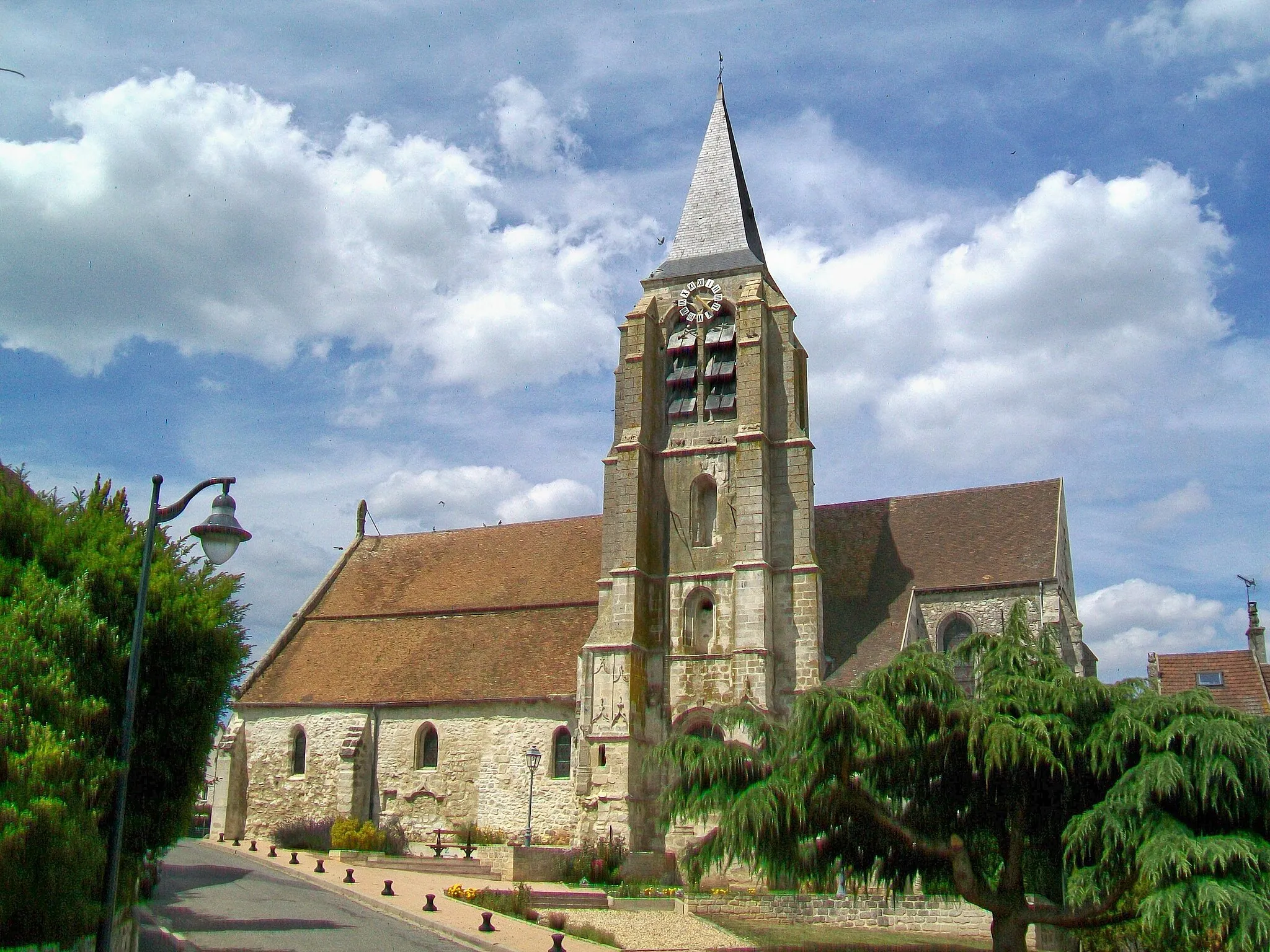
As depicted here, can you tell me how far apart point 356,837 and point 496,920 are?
36.3 feet

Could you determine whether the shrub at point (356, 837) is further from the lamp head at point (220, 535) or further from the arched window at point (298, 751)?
the lamp head at point (220, 535)

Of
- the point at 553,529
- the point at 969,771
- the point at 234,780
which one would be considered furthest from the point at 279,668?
the point at 969,771

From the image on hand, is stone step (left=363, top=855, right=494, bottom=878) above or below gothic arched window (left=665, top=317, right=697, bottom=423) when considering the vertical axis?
below

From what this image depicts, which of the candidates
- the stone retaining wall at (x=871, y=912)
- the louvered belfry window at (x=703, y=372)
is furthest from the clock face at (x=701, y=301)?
the stone retaining wall at (x=871, y=912)

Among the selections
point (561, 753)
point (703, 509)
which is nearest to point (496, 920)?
point (561, 753)

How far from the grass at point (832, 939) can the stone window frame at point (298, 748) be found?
49.2 feet

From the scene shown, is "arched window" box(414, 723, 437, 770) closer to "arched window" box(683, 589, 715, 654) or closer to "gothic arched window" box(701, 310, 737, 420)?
"arched window" box(683, 589, 715, 654)

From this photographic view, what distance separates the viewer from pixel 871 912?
1997cm

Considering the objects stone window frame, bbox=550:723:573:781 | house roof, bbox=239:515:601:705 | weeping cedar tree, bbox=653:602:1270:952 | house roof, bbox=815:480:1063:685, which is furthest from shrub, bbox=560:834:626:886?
weeping cedar tree, bbox=653:602:1270:952

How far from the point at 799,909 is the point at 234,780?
18263 millimetres

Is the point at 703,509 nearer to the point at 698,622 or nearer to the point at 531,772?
the point at 698,622

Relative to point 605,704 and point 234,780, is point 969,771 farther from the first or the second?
point 234,780

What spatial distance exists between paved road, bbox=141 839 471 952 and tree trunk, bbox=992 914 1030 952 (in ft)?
23.4

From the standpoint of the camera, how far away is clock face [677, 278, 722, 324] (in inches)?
1233
